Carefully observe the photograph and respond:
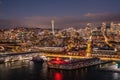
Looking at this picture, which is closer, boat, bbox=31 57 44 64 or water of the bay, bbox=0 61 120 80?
water of the bay, bbox=0 61 120 80

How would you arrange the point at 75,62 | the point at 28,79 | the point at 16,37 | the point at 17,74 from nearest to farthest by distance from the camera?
the point at 28,79, the point at 17,74, the point at 75,62, the point at 16,37

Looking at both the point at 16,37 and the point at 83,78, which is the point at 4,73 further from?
the point at 16,37

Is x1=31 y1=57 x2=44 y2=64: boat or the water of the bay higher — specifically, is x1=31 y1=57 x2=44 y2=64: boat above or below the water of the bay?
above

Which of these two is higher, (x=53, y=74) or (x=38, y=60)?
(x=38, y=60)

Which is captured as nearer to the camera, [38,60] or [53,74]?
[53,74]

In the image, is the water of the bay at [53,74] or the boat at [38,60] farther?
the boat at [38,60]

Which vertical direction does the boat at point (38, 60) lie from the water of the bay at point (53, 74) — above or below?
above

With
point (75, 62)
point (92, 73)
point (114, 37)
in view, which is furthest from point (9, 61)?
point (114, 37)

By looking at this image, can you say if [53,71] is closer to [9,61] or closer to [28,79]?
[28,79]

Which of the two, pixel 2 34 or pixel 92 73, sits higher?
pixel 2 34

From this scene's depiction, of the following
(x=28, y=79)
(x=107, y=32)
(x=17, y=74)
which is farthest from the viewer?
(x=107, y=32)

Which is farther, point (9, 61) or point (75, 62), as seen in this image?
point (9, 61)
